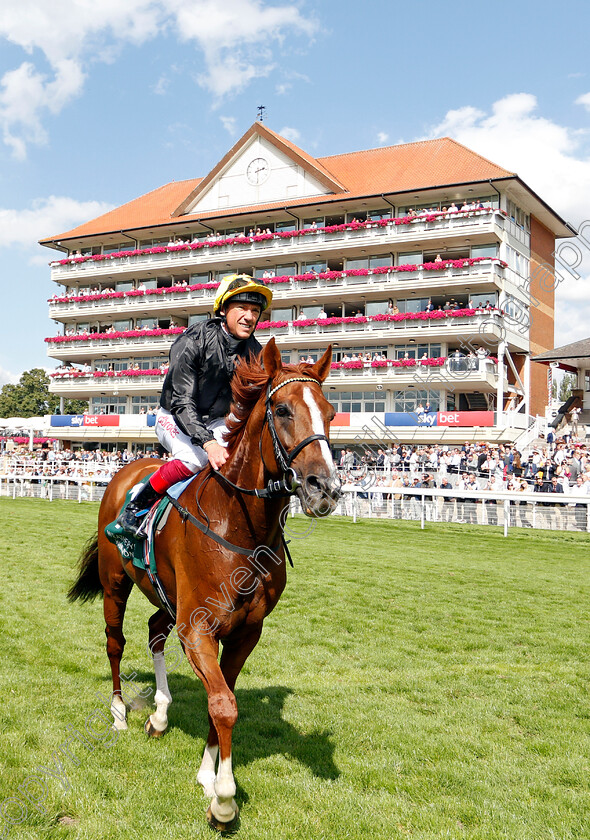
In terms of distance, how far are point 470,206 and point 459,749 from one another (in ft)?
Result: 109

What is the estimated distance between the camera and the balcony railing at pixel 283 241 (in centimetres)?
3400

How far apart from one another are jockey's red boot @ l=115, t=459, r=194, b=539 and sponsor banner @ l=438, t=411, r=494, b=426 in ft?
87.4

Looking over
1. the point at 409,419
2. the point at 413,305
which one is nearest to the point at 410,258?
the point at 413,305

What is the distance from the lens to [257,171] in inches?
1668

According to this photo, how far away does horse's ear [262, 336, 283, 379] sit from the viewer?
131 inches

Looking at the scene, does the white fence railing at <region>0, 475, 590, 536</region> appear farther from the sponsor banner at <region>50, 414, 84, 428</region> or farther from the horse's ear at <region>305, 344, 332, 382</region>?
the sponsor banner at <region>50, 414, 84, 428</region>

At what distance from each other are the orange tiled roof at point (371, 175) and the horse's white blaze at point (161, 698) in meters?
34.0

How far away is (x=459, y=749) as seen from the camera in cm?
402

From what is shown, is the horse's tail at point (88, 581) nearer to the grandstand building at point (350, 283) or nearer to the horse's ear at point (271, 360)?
the horse's ear at point (271, 360)

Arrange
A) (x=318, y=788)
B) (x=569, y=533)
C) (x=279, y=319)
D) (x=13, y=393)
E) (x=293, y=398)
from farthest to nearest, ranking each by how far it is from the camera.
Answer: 1. (x=13, y=393)
2. (x=279, y=319)
3. (x=569, y=533)
4. (x=318, y=788)
5. (x=293, y=398)

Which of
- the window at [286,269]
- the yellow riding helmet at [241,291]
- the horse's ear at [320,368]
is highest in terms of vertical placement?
the window at [286,269]

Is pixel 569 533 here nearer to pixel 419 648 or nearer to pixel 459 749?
pixel 419 648

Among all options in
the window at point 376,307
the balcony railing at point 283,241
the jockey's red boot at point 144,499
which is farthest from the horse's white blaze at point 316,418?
the window at point 376,307

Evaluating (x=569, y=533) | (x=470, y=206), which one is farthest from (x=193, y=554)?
(x=470, y=206)
